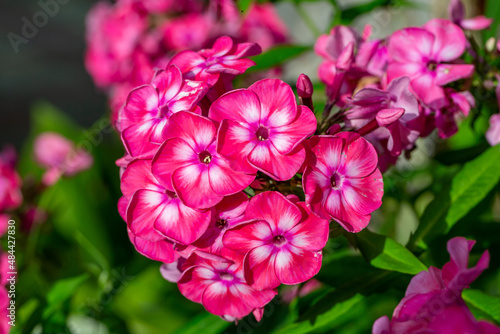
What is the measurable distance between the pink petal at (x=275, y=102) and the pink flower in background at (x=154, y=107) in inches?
2.0

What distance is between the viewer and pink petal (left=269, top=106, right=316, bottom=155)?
45cm

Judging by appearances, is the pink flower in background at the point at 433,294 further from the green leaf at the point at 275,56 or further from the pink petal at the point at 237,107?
the green leaf at the point at 275,56

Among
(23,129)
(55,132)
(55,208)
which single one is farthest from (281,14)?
(55,208)

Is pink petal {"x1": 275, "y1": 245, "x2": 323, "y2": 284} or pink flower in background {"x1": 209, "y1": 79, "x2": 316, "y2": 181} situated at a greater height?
pink flower in background {"x1": 209, "y1": 79, "x2": 316, "y2": 181}

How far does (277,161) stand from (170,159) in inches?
3.7

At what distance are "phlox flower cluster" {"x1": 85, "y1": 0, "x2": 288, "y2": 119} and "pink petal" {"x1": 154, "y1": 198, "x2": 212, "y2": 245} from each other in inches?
25.4

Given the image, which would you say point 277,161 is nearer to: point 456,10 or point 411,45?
point 411,45

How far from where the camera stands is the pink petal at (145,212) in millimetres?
477

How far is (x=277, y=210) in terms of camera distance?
44 centimetres

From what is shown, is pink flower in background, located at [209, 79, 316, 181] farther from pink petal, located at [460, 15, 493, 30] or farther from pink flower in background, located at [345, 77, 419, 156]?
pink petal, located at [460, 15, 493, 30]

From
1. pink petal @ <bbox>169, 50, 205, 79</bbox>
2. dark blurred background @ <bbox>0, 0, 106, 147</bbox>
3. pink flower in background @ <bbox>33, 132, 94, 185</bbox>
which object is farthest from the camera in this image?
dark blurred background @ <bbox>0, 0, 106, 147</bbox>

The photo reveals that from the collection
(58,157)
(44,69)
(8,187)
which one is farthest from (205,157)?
(44,69)

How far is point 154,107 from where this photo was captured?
1.64ft

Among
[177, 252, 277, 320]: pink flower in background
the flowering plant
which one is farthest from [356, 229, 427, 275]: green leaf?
[177, 252, 277, 320]: pink flower in background
